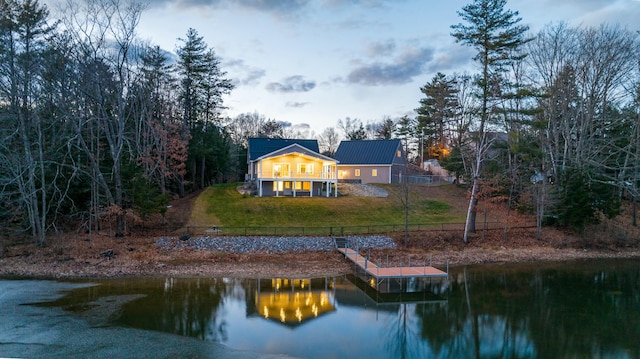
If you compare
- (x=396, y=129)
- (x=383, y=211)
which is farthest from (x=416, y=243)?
(x=396, y=129)

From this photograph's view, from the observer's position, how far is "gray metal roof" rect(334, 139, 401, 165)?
44906 millimetres

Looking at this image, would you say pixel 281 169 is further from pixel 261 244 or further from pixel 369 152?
pixel 261 244

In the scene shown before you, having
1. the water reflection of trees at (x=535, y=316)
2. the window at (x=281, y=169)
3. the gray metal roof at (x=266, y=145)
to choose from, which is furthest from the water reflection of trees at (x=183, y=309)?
the gray metal roof at (x=266, y=145)

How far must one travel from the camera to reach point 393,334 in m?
13.4

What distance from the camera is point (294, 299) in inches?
664

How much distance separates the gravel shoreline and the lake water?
4512 millimetres

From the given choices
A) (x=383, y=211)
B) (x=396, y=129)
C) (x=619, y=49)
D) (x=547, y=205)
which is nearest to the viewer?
(x=547, y=205)

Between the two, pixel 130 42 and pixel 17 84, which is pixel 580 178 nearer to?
pixel 130 42

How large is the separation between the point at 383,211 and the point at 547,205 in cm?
1219

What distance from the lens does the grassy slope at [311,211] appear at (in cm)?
2994

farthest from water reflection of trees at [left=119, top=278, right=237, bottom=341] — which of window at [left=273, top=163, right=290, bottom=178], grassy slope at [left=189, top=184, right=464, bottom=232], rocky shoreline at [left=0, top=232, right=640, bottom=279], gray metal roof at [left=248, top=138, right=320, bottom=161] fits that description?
gray metal roof at [left=248, top=138, right=320, bottom=161]

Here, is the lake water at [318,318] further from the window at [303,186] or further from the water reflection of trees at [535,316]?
the window at [303,186]

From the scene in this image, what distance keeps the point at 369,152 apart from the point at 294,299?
31249mm

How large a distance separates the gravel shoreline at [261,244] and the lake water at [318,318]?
4.51 m
